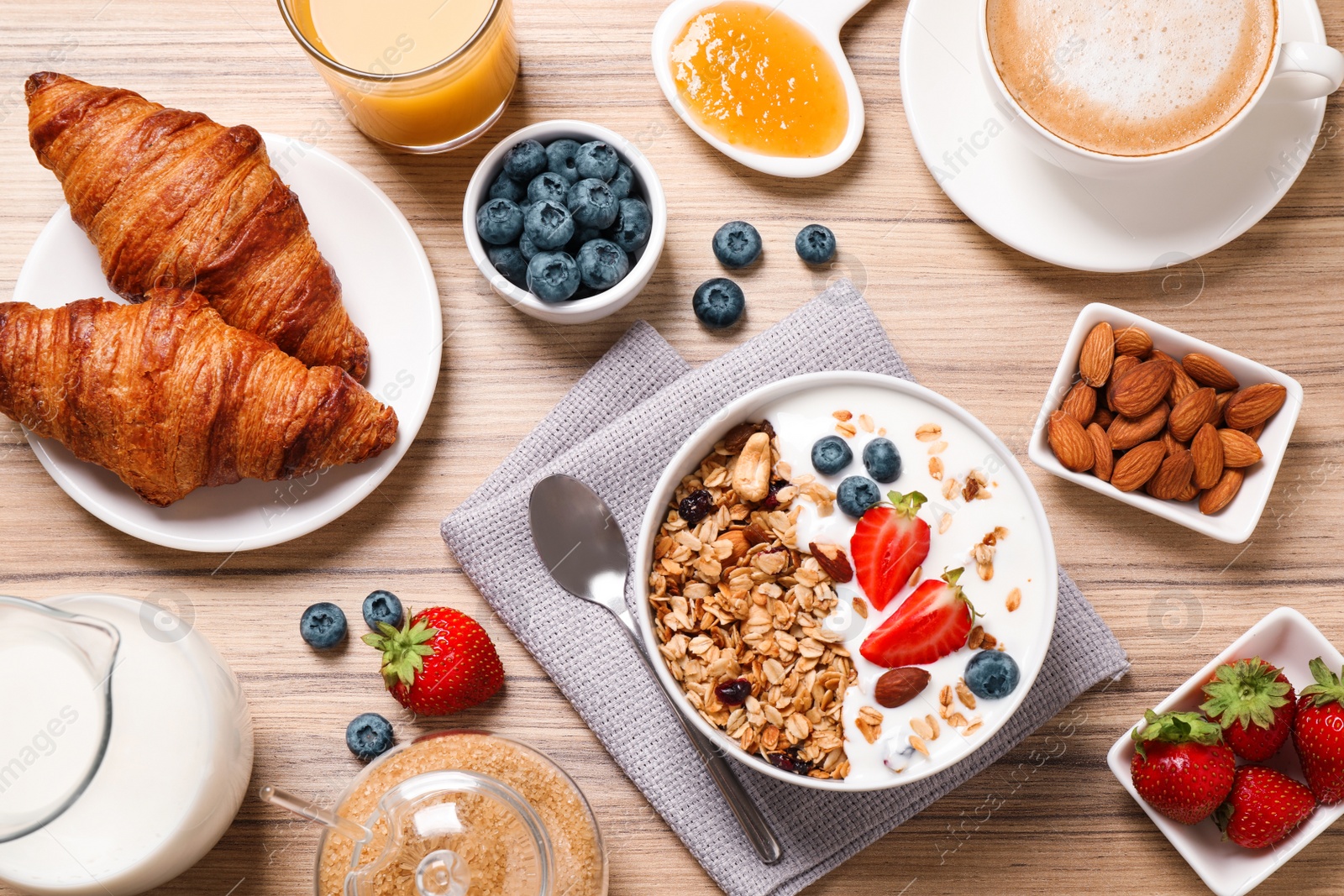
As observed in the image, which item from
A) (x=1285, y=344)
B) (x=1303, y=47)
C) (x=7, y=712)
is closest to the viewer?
(x=7, y=712)

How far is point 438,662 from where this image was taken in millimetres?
1375

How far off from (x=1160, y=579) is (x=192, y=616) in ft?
4.69

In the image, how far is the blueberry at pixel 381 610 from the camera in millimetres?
1440

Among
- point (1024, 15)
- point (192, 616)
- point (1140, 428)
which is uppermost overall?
point (1024, 15)

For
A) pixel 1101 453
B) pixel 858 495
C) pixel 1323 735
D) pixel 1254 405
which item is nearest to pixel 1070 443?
pixel 1101 453

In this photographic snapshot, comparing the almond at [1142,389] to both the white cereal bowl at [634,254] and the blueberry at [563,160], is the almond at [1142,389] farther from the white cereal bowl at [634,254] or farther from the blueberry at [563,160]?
the blueberry at [563,160]

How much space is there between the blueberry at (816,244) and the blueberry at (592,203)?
29 cm

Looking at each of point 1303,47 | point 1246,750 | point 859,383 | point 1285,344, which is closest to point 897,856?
point 1246,750

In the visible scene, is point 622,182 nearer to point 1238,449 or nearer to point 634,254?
point 634,254

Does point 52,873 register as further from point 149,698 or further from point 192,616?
point 192,616

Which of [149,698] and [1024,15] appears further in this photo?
[1024,15]

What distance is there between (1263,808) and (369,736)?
121 centimetres

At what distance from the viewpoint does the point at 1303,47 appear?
1.29 m

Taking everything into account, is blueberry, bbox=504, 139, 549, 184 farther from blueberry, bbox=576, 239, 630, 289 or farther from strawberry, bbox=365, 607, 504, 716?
strawberry, bbox=365, 607, 504, 716
